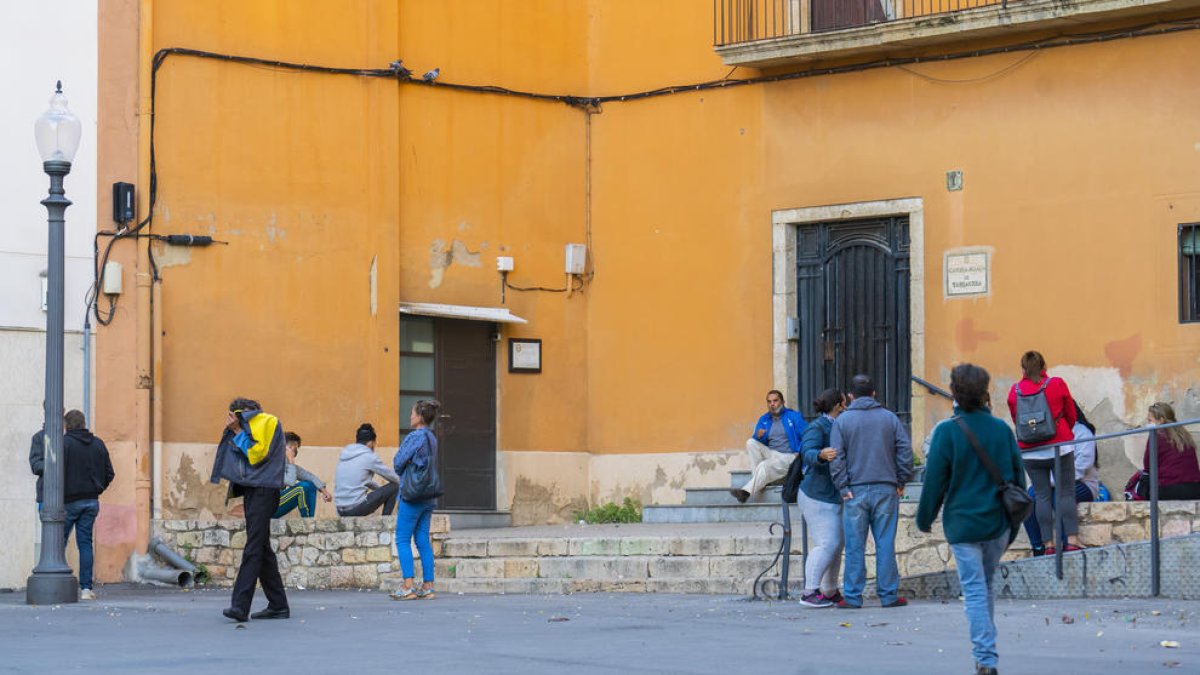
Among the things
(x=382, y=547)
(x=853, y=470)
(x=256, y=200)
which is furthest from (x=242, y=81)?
(x=853, y=470)

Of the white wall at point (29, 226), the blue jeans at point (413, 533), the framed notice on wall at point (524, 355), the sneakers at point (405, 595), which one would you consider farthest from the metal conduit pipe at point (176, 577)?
the framed notice on wall at point (524, 355)

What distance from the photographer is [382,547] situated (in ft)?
57.5

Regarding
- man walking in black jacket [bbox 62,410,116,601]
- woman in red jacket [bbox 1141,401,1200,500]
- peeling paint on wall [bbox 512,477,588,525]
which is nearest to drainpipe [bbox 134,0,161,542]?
man walking in black jacket [bbox 62,410,116,601]

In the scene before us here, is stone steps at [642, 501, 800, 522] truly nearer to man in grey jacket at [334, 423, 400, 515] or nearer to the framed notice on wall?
the framed notice on wall

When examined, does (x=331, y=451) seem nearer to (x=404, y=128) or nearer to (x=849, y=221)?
(x=404, y=128)

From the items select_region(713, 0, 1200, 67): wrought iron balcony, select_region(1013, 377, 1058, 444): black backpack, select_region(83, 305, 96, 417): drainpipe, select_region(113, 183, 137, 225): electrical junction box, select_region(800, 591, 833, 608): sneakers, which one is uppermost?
select_region(713, 0, 1200, 67): wrought iron balcony

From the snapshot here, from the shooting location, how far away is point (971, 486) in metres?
9.80

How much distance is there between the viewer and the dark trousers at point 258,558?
44.0ft

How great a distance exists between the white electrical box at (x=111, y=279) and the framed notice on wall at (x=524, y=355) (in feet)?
14.6

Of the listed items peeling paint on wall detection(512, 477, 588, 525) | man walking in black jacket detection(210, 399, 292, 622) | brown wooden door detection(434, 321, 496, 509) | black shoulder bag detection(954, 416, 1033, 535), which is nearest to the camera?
black shoulder bag detection(954, 416, 1033, 535)

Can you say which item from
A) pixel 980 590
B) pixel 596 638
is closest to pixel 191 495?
pixel 596 638

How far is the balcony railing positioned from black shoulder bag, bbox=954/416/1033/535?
32.9ft

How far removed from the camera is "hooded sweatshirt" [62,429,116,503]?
16453 mm

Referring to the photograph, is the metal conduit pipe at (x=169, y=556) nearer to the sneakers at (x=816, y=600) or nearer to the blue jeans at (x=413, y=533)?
the blue jeans at (x=413, y=533)
